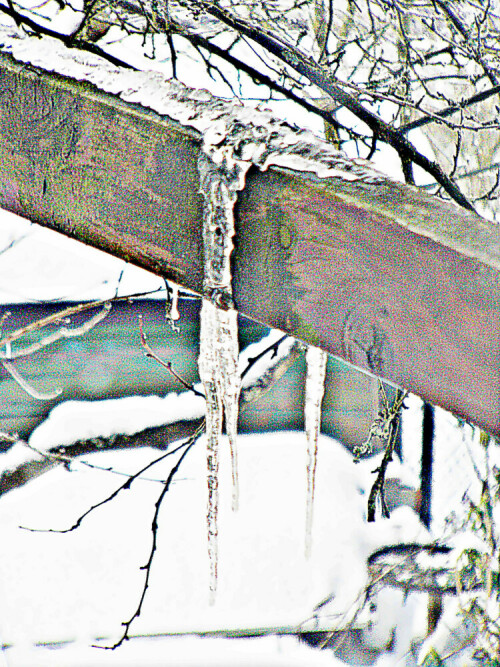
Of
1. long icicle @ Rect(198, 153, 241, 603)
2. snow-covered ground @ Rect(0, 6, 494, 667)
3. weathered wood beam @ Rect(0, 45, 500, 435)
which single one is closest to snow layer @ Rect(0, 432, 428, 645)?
snow-covered ground @ Rect(0, 6, 494, 667)

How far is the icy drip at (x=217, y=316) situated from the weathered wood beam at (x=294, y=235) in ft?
0.05

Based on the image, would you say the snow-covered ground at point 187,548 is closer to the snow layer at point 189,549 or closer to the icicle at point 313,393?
the snow layer at point 189,549

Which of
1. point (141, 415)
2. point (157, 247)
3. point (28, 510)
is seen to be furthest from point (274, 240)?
point (28, 510)

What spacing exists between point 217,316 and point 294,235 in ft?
1.02

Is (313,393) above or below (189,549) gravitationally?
above

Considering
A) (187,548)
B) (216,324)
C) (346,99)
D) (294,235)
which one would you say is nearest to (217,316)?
(216,324)

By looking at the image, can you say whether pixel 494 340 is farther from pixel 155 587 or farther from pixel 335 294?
pixel 155 587

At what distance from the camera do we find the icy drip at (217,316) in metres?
0.52

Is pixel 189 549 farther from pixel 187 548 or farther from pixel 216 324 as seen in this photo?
pixel 216 324

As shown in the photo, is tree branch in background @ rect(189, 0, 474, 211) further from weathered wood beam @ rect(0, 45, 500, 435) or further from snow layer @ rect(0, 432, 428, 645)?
snow layer @ rect(0, 432, 428, 645)

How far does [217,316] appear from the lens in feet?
2.62

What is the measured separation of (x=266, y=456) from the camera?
14.7 ft

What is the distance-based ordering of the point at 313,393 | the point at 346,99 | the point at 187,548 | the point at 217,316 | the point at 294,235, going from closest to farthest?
the point at 294,235
the point at 217,316
the point at 313,393
the point at 346,99
the point at 187,548

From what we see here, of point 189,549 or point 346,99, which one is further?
point 189,549
